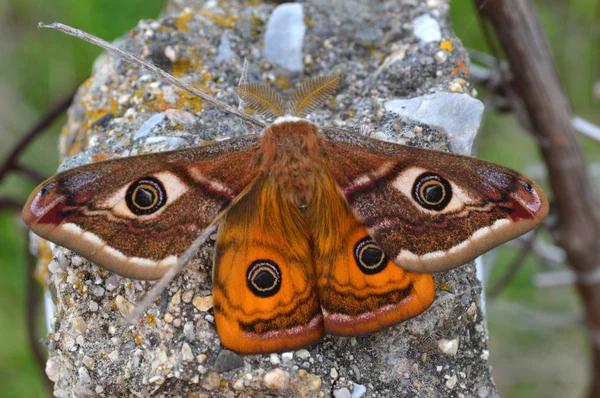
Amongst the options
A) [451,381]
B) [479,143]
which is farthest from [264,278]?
[479,143]

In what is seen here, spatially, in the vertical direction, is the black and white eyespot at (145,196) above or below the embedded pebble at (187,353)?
above

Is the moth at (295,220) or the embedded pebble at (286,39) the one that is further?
the embedded pebble at (286,39)

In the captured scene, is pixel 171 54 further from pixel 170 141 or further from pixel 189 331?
pixel 189 331

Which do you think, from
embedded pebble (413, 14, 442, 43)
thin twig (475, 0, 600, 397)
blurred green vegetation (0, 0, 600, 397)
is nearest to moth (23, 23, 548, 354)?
embedded pebble (413, 14, 442, 43)

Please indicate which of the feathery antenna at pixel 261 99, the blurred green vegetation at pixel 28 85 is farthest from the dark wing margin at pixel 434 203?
the blurred green vegetation at pixel 28 85

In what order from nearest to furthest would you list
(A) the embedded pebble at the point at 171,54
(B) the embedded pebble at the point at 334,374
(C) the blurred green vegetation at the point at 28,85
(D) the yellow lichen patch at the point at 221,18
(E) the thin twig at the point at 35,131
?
(B) the embedded pebble at the point at 334,374, (A) the embedded pebble at the point at 171,54, (D) the yellow lichen patch at the point at 221,18, (E) the thin twig at the point at 35,131, (C) the blurred green vegetation at the point at 28,85

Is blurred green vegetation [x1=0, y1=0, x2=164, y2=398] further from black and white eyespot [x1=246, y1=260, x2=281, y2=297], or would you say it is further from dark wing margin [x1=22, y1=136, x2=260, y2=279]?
black and white eyespot [x1=246, y1=260, x2=281, y2=297]

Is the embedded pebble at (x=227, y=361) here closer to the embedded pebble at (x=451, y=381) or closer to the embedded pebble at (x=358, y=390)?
the embedded pebble at (x=358, y=390)

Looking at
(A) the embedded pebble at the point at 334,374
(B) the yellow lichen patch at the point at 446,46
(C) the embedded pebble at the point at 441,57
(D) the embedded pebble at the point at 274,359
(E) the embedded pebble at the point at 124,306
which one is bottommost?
(A) the embedded pebble at the point at 334,374
